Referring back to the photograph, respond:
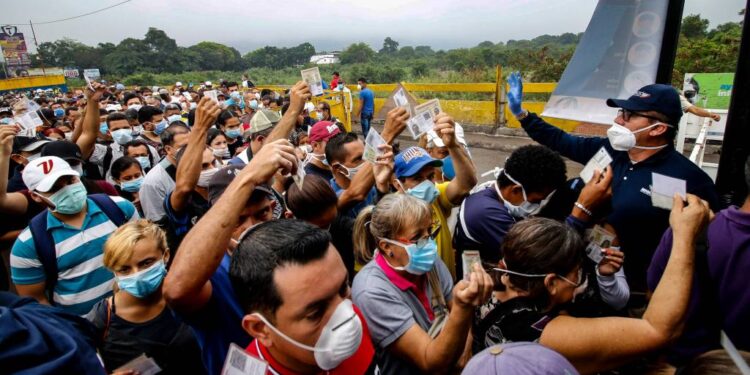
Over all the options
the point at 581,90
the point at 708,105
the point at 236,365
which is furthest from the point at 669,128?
the point at 708,105

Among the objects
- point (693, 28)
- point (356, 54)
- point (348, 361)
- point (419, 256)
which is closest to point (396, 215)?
point (419, 256)

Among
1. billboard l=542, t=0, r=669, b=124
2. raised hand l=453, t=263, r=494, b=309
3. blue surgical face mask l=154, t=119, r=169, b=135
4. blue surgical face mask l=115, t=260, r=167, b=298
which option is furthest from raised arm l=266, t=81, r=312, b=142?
blue surgical face mask l=154, t=119, r=169, b=135

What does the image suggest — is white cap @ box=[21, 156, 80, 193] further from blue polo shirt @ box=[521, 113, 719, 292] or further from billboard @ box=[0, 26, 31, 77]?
billboard @ box=[0, 26, 31, 77]

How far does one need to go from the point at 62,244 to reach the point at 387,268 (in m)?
2.12

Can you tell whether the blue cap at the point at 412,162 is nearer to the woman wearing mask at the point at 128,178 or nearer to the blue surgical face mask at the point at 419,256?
the blue surgical face mask at the point at 419,256

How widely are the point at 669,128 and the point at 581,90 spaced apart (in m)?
1.07

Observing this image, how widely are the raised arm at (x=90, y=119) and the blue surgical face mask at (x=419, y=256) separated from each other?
3.85 metres

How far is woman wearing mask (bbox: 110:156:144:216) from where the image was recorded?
399cm

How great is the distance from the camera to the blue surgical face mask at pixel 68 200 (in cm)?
259

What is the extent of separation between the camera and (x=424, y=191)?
275 cm

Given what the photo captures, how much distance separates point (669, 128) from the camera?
2496mm

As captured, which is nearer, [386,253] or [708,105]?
[386,253]

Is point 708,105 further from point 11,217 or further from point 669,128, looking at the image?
point 11,217

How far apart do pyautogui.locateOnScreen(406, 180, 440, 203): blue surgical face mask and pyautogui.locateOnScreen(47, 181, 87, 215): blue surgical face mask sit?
223 cm
